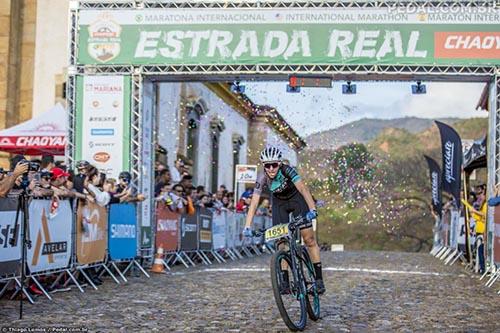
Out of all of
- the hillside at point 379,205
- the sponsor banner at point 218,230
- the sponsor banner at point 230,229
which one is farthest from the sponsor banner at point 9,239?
the hillside at point 379,205

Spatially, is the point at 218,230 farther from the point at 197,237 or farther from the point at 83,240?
the point at 83,240

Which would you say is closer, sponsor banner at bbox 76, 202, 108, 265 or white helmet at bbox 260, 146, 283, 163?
white helmet at bbox 260, 146, 283, 163

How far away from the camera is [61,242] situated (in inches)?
441

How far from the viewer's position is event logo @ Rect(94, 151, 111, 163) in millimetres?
17281

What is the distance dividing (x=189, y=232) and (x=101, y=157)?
8.80 ft

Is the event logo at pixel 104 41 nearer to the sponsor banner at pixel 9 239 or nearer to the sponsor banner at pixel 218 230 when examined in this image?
the sponsor banner at pixel 218 230

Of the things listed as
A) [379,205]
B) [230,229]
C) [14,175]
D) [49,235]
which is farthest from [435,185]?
[379,205]

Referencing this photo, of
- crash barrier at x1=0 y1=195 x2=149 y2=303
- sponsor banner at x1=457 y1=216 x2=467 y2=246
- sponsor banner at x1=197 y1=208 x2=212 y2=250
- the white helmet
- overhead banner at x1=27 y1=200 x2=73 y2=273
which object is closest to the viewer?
the white helmet

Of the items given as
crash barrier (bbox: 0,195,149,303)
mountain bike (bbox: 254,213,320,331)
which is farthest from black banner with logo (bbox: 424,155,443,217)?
mountain bike (bbox: 254,213,320,331)

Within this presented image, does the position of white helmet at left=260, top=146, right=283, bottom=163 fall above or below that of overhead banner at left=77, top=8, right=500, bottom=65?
below

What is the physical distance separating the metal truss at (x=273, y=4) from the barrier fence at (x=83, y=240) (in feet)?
14.7

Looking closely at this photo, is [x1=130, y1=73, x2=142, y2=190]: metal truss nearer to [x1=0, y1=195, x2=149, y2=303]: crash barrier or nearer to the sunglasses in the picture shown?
[x1=0, y1=195, x2=149, y2=303]: crash barrier

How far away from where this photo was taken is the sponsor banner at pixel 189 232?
17.8m

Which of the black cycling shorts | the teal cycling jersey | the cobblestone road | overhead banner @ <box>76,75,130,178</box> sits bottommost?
the cobblestone road
